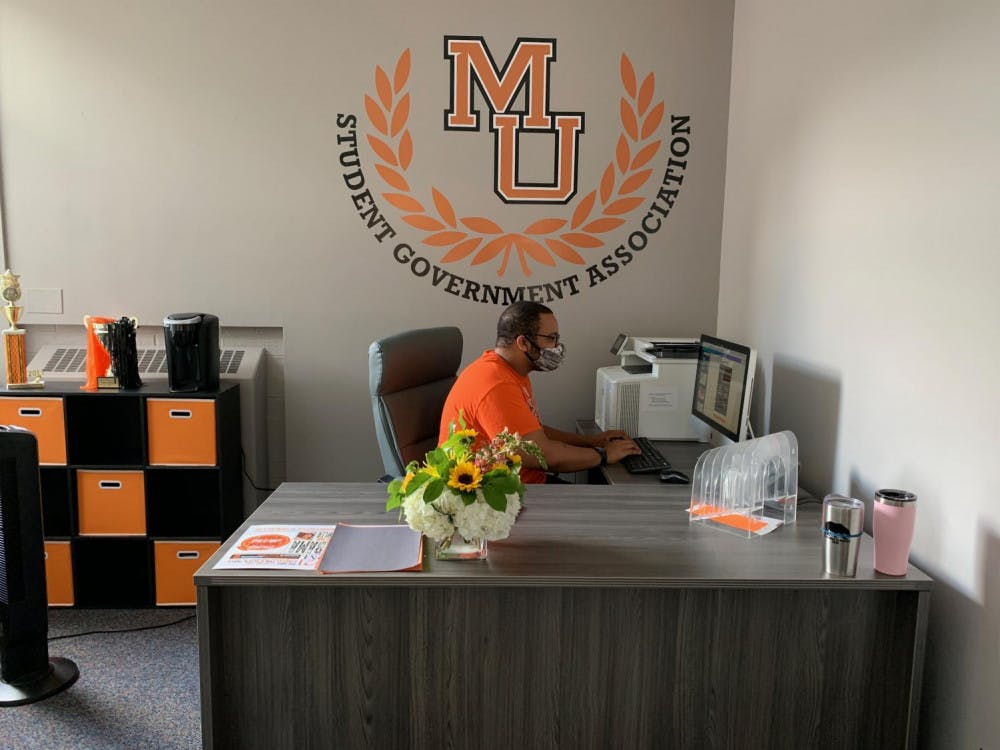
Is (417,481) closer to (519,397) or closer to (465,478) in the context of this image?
(465,478)

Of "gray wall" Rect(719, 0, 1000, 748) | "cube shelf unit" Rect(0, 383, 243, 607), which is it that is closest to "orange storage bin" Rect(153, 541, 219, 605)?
"cube shelf unit" Rect(0, 383, 243, 607)

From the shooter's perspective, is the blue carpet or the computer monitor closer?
the blue carpet

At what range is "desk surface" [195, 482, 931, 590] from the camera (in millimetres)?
1823

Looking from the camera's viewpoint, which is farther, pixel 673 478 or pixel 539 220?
pixel 539 220

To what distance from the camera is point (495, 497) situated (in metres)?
1.82

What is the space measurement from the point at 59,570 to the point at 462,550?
2.24m

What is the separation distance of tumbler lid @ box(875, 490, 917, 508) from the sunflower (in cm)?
94

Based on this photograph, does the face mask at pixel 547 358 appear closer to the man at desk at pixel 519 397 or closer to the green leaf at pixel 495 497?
the man at desk at pixel 519 397

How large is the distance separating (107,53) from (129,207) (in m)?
0.66

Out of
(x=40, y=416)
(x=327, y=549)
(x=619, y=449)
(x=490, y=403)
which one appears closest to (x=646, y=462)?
(x=619, y=449)

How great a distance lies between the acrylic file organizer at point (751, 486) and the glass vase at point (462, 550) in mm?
658

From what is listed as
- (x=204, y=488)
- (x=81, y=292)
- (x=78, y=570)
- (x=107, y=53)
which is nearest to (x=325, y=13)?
(x=107, y=53)

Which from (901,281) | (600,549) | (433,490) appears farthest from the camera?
(901,281)

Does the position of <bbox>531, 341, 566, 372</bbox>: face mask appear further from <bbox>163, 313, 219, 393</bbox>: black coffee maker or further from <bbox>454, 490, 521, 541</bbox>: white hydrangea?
<bbox>163, 313, 219, 393</bbox>: black coffee maker
